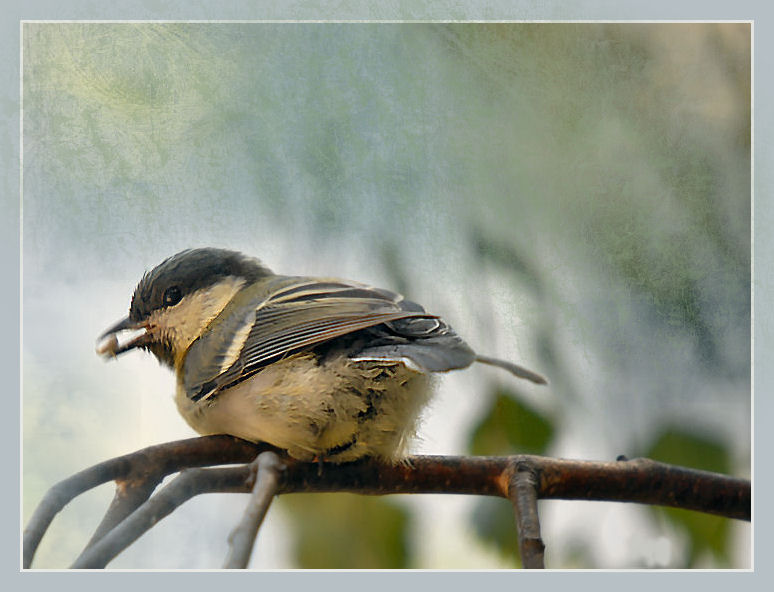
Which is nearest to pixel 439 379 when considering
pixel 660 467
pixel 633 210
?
pixel 660 467

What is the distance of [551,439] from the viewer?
1883 mm

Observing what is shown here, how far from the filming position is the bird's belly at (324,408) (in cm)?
160

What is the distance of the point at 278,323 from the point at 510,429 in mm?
570

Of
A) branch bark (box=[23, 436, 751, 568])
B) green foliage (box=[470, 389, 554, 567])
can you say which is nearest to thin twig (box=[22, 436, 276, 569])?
branch bark (box=[23, 436, 751, 568])

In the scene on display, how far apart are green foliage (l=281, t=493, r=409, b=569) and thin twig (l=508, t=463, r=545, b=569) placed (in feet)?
1.12

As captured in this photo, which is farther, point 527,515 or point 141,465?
point 141,465

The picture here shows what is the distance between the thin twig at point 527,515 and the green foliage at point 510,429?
24cm

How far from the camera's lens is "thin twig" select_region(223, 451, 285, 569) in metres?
1.24

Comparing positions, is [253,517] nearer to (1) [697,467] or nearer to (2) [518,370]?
(2) [518,370]

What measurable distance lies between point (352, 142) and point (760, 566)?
129cm

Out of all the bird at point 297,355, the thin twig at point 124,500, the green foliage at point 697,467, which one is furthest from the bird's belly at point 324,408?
the green foliage at point 697,467

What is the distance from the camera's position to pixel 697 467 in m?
1.88

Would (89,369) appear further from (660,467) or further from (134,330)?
(660,467)

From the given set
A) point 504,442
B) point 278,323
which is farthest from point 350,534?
point 278,323
